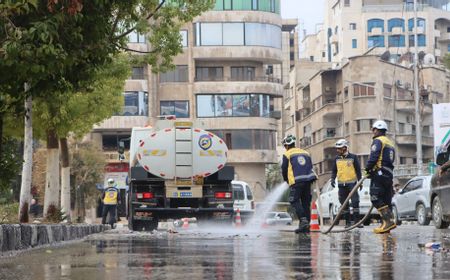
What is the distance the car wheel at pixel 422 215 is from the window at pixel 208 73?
43704 mm

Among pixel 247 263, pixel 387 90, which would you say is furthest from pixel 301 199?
pixel 387 90

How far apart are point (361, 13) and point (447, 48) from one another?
12168mm

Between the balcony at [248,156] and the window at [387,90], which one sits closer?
the balcony at [248,156]

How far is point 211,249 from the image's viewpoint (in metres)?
11.6

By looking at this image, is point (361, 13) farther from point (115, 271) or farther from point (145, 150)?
point (115, 271)

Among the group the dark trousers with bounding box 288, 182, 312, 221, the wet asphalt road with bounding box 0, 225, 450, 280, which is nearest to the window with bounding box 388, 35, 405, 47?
the dark trousers with bounding box 288, 182, 312, 221

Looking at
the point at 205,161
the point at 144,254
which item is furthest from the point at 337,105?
the point at 144,254

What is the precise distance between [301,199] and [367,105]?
6219 centimetres

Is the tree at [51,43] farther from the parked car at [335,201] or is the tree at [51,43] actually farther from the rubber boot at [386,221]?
the parked car at [335,201]

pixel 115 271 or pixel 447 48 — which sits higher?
pixel 447 48

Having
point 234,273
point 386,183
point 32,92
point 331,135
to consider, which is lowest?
point 234,273

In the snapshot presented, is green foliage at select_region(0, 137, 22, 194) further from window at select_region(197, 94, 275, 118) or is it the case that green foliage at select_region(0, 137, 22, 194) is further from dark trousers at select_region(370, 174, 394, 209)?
window at select_region(197, 94, 275, 118)

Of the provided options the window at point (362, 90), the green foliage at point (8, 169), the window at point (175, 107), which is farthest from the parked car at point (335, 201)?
the window at point (362, 90)

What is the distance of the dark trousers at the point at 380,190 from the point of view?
1543 cm
